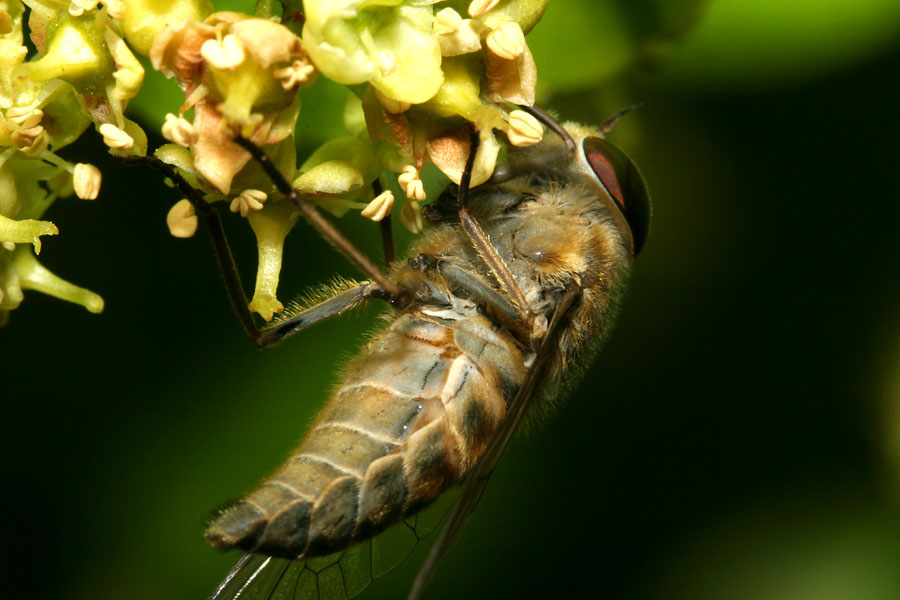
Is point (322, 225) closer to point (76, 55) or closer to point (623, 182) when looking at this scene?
point (76, 55)

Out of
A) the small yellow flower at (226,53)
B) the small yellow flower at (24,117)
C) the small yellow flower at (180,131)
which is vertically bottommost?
the small yellow flower at (180,131)

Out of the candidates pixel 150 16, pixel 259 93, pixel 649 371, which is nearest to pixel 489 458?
pixel 259 93

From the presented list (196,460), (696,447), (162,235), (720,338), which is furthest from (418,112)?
(696,447)

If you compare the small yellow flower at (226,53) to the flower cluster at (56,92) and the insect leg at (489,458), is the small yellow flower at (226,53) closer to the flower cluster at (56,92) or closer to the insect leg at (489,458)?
the flower cluster at (56,92)

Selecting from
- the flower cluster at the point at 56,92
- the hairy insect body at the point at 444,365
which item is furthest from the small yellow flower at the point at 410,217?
the flower cluster at the point at 56,92

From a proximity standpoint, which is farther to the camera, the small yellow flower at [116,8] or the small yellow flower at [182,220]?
the small yellow flower at [182,220]

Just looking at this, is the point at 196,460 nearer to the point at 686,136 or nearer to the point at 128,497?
the point at 128,497

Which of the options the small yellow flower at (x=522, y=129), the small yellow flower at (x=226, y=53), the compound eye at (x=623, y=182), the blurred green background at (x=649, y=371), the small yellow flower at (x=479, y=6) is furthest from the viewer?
the blurred green background at (x=649, y=371)
